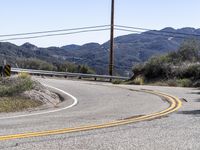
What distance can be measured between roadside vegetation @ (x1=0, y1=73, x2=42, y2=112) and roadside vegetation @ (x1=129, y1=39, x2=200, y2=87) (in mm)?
10973

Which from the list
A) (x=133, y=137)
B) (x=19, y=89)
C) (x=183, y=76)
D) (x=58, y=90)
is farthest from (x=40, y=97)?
(x=183, y=76)

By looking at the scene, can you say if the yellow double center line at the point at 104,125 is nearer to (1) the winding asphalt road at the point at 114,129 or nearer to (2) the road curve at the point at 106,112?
(2) the road curve at the point at 106,112

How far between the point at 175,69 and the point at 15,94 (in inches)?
599

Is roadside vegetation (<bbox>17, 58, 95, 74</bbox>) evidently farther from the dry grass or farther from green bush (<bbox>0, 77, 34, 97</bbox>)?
the dry grass

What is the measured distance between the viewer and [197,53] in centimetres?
3559

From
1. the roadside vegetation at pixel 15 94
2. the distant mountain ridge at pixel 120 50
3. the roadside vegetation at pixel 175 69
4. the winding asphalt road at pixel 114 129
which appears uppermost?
the distant mountain ridge at pixel 120 50

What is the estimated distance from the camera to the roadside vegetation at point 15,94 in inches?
669

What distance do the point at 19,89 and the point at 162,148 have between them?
11.0 meters

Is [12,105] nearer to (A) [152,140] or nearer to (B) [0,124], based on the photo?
(B) [0,124]

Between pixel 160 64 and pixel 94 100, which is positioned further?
pixel 160 64

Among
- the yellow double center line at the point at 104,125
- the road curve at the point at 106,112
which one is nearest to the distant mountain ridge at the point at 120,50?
the road curve at the point at 106,112

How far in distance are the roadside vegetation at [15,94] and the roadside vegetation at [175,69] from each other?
11.0 meters

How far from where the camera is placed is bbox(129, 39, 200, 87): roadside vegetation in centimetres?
2970

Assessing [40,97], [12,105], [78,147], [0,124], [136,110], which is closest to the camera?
[78,147]
